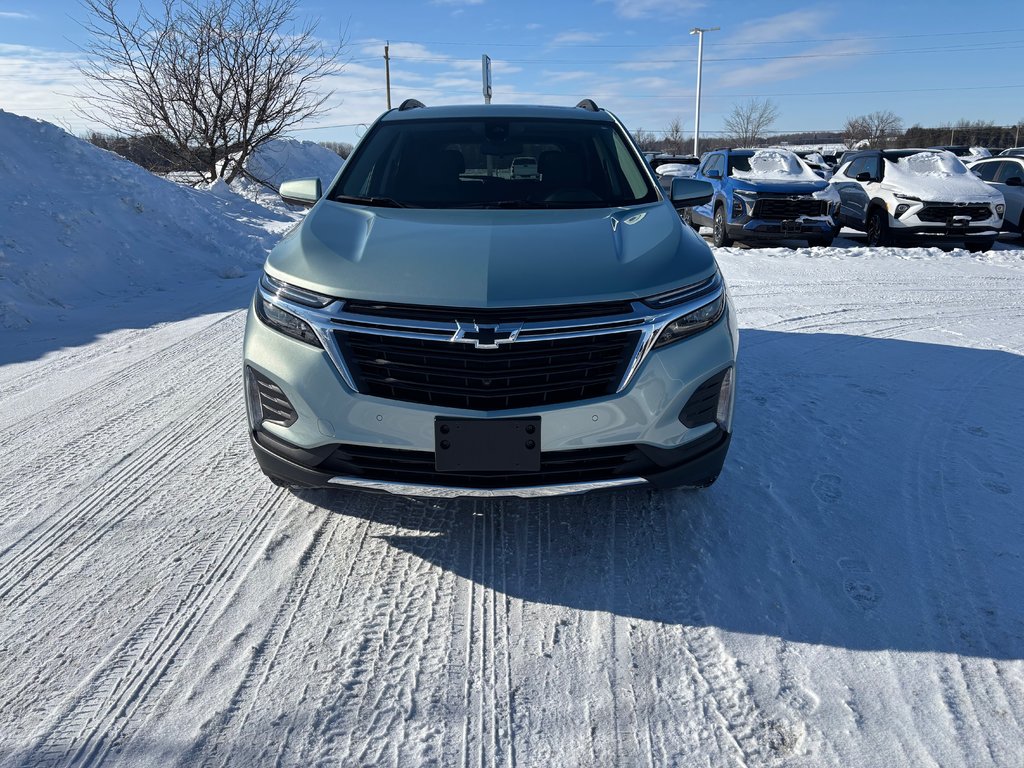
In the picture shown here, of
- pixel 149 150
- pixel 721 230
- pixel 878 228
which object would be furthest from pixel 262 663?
pixel 149 150

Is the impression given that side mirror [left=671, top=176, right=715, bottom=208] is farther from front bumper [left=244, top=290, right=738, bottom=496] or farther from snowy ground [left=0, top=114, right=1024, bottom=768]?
front bumper [left=244, top=290, right=738, bottom=496]

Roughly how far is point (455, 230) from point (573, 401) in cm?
99

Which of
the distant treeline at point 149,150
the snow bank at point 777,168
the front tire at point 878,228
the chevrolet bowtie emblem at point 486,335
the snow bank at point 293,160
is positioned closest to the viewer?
the chevrolet bowtie emblem at point 486,335

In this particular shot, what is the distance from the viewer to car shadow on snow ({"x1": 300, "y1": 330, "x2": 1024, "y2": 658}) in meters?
2.40

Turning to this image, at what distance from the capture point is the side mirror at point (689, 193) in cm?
397

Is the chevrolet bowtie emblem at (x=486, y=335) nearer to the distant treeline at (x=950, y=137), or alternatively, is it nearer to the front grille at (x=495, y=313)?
the front grille at (x=495, y=313)

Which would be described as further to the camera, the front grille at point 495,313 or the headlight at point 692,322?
the headlight at point 692,322

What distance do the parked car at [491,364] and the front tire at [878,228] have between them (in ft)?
35.6

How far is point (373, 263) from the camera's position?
8.76 ft

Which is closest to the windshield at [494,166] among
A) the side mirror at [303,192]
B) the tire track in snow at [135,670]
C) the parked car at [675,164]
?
the side mirror at [303,192]

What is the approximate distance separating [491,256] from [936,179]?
39.2 ft

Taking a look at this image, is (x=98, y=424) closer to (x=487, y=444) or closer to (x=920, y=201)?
(x=487, y=444)

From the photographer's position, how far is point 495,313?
2424 mm

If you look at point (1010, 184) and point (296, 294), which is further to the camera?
point (1010, 184)
